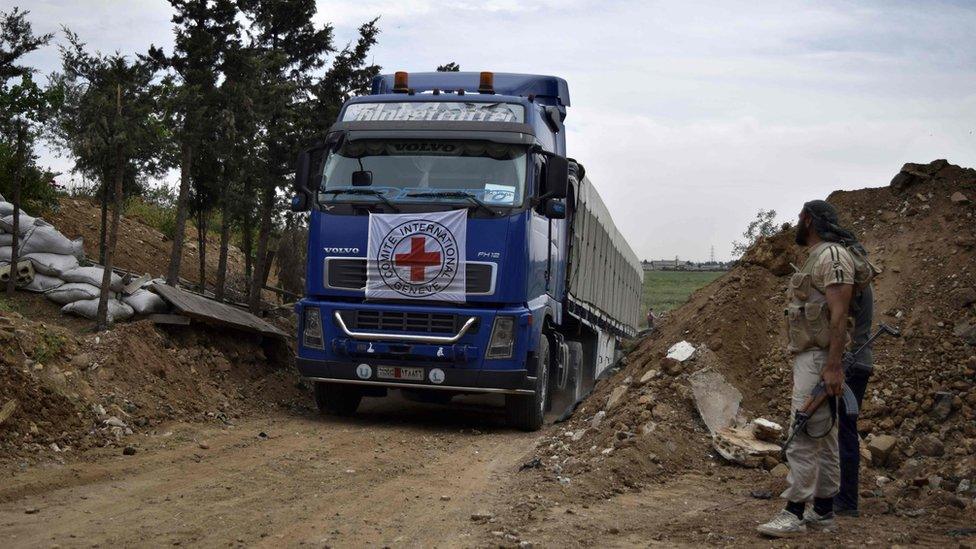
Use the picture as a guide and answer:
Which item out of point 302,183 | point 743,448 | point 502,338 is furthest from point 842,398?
point 302,183

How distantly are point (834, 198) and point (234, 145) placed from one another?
34.5ft

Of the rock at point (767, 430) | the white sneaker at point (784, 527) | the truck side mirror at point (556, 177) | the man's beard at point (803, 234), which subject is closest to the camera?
the white sneaker at point (784, 527)

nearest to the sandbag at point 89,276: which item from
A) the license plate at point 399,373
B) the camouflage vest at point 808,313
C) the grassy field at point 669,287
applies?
the license plate at point 399,373

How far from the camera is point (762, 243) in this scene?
1237 cm

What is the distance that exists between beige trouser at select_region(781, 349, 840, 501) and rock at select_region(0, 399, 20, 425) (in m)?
6.24

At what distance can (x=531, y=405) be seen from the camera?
38.2 feet

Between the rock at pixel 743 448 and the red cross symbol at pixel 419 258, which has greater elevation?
the red cross symbol at pixel 419 258

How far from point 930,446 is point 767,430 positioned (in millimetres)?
1331

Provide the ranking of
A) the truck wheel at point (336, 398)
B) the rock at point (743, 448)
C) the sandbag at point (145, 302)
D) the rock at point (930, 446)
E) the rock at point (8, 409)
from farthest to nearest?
the sandbag at point (145, 302)
the truck wheel at point (336, 398)
the rock at point (743, 448)
the rock at point (8, 409)
the rock at point (930, 446)

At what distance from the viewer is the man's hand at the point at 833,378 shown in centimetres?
599

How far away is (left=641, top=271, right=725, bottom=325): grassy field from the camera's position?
144ft

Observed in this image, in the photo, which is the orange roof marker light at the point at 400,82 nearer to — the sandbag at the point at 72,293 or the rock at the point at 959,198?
the sandbag at the point at 72,293

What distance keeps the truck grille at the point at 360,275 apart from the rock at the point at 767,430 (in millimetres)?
3233

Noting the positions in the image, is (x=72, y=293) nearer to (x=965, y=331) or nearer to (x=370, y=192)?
(x=370, y=192)
